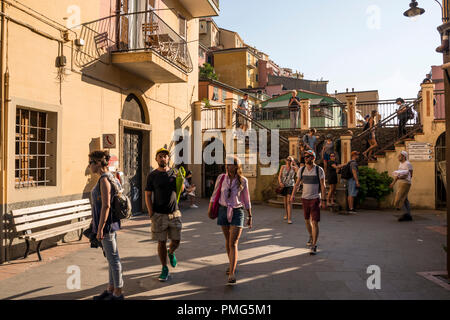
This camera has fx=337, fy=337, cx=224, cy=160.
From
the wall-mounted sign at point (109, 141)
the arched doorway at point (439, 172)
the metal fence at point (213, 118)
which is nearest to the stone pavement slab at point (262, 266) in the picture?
the wall-mounted sign at point (109, 141)

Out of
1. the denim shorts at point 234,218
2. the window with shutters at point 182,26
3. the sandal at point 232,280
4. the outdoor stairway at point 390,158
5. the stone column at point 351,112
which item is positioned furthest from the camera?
the stone column at point 351,112

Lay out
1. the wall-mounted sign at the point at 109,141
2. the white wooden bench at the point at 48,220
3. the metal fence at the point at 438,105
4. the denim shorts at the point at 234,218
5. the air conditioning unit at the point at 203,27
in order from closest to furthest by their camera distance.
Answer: the denim shorts at the point at 234,218 → the white wooden bench at the point at 48,220 → the wall-mounted sign at the point at 109,141 → the metal fence at the point at 438,105 → the air conditioning unit at the point at 203,27

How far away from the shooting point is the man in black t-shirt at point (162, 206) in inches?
190

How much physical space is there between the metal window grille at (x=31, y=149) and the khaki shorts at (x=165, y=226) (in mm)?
3338

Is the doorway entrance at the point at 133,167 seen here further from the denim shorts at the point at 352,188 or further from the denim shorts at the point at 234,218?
the denim shorts at the point at 352,188

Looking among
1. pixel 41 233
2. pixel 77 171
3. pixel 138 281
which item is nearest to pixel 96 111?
pixel 77 171

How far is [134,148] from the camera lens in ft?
34.9

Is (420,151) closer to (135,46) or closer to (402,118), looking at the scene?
(402,118)

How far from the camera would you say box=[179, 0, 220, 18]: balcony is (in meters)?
13.9

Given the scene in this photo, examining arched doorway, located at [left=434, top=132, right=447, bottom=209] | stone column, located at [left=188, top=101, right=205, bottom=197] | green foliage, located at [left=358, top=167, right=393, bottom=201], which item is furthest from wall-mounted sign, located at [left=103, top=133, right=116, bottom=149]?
arched doorway, located at [left=434, top=132, right=447, bottom=209]

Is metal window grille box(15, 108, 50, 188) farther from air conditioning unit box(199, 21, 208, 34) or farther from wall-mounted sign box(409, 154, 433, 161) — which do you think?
air conditioning unit box(199, 21, 208, 34)
